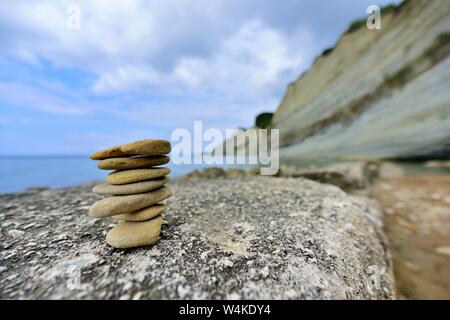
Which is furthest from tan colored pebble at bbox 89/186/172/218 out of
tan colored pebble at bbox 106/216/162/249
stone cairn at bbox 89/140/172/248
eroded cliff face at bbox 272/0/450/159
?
eroded cliff face at bbox 272/0/450/159

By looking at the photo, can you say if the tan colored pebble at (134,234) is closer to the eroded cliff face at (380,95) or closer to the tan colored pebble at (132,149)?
the tan colored pebble at (132,149)

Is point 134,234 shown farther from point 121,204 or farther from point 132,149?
point 132,149

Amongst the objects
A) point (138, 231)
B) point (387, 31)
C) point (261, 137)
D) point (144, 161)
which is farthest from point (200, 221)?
point (387, 31)

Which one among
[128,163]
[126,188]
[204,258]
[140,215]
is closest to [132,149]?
[128,163]

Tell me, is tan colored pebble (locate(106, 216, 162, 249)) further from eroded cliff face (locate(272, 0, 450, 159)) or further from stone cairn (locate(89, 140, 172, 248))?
eroded cliff face (locate(272, 0, 450, 159))

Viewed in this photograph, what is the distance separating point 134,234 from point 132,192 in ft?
0.76

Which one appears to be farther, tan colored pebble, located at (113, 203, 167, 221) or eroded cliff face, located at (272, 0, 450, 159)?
eroded cliff face, located at (272, 0, 450, 159)

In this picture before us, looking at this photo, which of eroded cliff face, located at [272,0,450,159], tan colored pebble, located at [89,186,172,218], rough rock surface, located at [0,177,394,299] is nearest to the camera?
rough rock surface, located at [0,177,394,299]

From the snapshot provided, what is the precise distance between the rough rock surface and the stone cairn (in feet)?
0.27

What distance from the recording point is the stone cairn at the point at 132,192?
98 centimetres

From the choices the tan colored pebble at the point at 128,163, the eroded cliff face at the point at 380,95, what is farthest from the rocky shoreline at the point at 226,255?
the eroded cliff face at the point at 380,95

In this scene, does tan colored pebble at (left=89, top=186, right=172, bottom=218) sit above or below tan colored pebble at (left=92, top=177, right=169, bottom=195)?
below

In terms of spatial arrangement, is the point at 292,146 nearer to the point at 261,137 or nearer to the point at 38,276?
the point at 261,137

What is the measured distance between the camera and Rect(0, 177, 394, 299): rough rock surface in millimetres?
760
